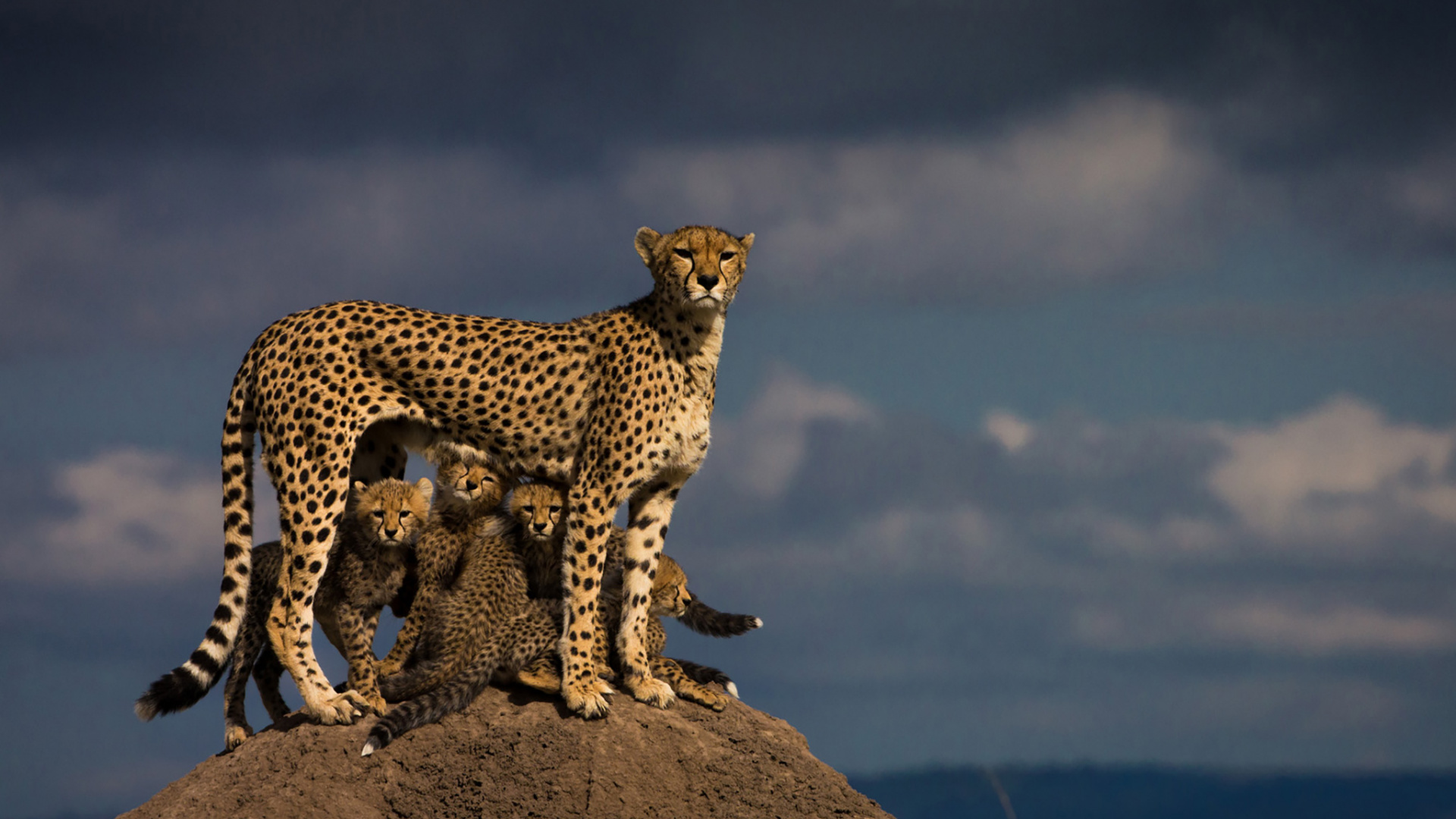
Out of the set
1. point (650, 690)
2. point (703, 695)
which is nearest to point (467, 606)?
point (650, 690)

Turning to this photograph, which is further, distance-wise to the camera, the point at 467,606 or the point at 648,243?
the point at 648,243

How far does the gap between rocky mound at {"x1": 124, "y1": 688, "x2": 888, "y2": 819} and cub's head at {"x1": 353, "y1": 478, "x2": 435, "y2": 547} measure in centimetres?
113

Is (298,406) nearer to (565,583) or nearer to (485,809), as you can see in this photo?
(565,583)

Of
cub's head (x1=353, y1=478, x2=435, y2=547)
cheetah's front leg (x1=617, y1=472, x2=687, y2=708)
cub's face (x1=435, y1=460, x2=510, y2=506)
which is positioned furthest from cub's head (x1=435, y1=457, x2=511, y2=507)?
cheetah's front leg (x1=617, y1=472, x2=687, y2=708)

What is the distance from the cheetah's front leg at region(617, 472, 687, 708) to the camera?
922cm

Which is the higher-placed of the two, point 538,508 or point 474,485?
point 474,485

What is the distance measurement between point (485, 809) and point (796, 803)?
1.88m

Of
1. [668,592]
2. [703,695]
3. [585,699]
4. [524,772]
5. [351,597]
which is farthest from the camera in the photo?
[668,592]

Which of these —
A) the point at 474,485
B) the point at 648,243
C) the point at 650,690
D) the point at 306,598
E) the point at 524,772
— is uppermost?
the point at 648,243

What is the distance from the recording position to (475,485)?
9688 millimetres

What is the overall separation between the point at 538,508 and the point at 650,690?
4.42ft

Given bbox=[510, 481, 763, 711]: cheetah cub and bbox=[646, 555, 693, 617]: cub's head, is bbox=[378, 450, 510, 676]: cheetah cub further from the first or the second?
bbox=[646, 555, 693, 617]: cub's head

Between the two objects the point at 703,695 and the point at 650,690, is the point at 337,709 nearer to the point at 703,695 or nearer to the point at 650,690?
the point at 650,690

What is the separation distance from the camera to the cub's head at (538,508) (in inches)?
368
